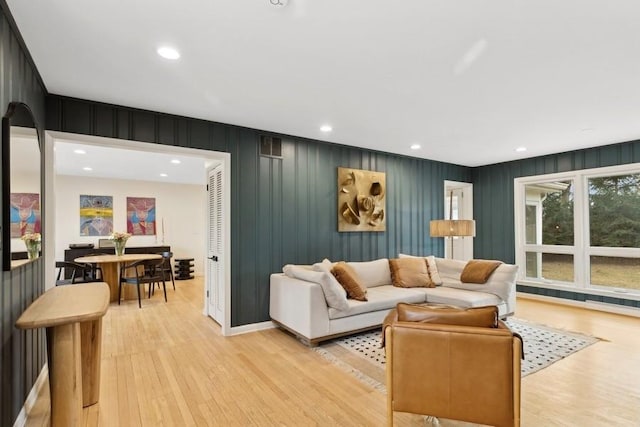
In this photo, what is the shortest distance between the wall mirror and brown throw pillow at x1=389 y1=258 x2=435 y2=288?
13.0ft

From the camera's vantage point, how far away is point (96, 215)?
786cm

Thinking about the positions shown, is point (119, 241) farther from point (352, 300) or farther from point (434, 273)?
point (434, 273)

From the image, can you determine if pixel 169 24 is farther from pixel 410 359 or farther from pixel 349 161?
pixel 349 161

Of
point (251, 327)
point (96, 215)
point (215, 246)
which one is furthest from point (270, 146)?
point (96, 215)

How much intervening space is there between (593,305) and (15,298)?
6929mm

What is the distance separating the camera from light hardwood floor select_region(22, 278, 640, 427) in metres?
2.27

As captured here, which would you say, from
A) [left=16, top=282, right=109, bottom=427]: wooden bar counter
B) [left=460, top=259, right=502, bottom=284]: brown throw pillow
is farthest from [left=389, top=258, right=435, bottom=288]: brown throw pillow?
[left=16, top=282, right=109, bottom=427]: wooden bar counter

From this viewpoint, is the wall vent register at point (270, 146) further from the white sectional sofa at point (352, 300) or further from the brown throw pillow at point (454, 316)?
the brown throw pillow at point (454, 316)

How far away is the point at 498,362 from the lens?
1755mm

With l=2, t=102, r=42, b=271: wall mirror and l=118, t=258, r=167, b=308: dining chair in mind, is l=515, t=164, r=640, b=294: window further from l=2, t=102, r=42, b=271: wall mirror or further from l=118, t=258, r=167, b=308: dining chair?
l=2, t=102, r=42, b=271: wall mirror

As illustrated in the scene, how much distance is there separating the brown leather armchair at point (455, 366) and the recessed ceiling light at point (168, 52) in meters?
2.36

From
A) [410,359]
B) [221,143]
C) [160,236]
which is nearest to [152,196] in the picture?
[160,236]

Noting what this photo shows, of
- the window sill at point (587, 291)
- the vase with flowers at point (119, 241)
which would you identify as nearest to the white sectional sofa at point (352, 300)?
the window sill at point (587, 291)

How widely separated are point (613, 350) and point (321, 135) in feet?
13.4
